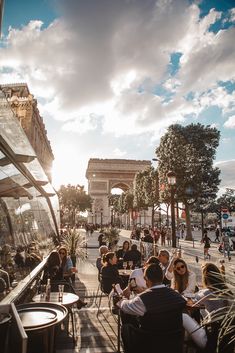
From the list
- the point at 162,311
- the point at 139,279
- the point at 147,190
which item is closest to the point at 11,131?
the point at 162,311

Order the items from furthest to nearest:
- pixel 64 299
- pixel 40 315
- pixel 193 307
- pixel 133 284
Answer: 1. pixel 133 284
2. pixel 64 299
3. pixel 193 307
4. pixel 40 315

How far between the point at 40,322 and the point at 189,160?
89.3 ft

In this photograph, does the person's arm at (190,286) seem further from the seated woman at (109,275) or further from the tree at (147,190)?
the tree at (147,190)

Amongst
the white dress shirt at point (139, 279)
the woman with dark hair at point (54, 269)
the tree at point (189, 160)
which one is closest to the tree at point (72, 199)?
the tree at point (189, 160)

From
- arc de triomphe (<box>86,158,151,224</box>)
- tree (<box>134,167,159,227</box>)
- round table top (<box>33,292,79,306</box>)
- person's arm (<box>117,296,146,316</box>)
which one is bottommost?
round table top (<box>33,292,79,306</box>)

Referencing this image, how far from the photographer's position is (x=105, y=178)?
7288cm

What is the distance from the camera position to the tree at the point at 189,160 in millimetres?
28938

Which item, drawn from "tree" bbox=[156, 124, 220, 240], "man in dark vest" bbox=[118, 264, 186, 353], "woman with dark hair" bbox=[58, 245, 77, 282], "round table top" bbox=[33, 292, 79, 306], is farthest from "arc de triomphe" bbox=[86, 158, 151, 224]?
"man in dark vest" bbox=[118, 264, 186, 353]

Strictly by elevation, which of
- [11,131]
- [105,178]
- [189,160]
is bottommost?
[11,131]

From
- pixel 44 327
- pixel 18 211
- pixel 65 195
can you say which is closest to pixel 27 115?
pixel 65 195

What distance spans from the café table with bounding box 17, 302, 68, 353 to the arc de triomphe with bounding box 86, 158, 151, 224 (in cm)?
6435

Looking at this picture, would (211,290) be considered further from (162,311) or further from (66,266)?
(66,266)

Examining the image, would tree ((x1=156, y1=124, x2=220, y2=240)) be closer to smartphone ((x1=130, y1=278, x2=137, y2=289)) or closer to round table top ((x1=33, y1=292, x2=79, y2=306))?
smartphone ((x1=130, y1=278, x2=137, y2=289))

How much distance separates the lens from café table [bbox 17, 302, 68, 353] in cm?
326
